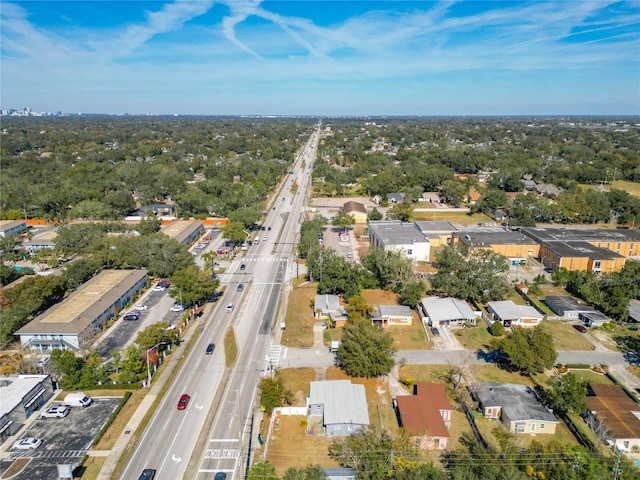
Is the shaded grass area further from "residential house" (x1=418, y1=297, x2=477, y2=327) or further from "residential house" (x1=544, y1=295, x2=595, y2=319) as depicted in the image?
"residential house" (x1=544, y1=295, x2=595, y2=319)

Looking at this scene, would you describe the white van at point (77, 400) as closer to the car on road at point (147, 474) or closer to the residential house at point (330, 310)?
the car on road at point (147, 474)

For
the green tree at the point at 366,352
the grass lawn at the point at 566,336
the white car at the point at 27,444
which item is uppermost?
the green tree at the point at 366,352

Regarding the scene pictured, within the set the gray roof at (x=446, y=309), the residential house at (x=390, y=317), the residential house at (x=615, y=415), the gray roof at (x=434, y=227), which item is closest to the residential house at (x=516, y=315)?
the gray roof at (x=446, y=309)

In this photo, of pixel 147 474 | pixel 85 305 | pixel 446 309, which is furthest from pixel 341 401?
pixel 85 305

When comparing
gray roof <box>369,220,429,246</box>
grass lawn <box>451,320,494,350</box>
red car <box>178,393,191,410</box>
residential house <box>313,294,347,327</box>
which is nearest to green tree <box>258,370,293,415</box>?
red car <box>178,393,191,410</box>

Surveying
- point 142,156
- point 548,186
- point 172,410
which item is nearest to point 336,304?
point 172,410

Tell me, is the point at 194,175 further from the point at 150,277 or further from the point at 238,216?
the point at 150,277
